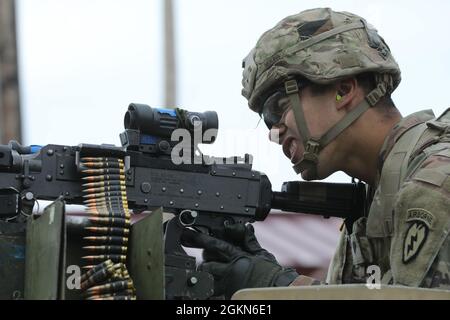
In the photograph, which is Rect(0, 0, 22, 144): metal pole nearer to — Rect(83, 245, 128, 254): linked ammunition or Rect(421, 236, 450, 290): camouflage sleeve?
Rect(83, 245, 128, 254): linked ammunition

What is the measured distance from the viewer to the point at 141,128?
17.3 feet

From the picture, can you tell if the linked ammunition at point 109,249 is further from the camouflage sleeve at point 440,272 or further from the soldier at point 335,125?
the camouflage sleeve at point 440,272

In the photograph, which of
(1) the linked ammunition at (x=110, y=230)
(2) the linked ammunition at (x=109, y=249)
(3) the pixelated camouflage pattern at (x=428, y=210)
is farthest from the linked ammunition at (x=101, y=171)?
(3) the pixelated camouflage pattern at (x=428, y=210)

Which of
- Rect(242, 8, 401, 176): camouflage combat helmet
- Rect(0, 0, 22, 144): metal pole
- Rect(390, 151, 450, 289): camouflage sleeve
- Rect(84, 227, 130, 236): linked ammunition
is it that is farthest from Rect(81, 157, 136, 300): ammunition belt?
Rect(0, 0, 22, 144): metal pole

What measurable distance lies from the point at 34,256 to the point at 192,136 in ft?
4.51

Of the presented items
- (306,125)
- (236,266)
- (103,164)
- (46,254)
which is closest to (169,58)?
(306,125)

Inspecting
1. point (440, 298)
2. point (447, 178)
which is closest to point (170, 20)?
point (447, 178)

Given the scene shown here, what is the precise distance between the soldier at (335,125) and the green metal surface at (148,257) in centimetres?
68

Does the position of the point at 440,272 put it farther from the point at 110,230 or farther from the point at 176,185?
the point at 176,185

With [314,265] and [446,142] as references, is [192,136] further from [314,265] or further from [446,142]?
[314,265]

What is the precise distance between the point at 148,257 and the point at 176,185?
1.31 m

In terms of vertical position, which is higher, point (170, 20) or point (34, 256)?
point (170, 20)

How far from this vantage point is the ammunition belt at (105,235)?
170 inches

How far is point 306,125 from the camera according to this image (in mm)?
5426
